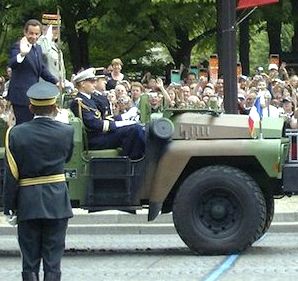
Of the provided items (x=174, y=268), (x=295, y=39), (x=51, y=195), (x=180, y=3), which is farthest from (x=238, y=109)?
(x=295, y=39)

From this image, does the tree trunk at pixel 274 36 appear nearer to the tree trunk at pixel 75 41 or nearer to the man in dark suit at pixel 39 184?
the tree trunk at pixel 75 41

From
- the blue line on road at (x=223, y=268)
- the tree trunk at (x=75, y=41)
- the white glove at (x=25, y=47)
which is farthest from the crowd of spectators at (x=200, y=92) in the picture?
the tree trunk at (x=75, y=41)

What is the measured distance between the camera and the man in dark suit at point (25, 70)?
12695 mm

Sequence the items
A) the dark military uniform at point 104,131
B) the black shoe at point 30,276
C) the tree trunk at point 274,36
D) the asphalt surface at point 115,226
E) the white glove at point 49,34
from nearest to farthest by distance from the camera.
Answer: the black shoe at point 30,276
the dark military uniform at point 104,131
the white glove at point 49,34
the asphalt surface at point 115,226
the tree trunk at point 274,36

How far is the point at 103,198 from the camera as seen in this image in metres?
12.6

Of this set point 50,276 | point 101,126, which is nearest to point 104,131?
point 101,126

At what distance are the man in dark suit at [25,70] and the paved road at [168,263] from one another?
5.41 feet

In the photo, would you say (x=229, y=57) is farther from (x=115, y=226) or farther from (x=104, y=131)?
(x=104, y=131)

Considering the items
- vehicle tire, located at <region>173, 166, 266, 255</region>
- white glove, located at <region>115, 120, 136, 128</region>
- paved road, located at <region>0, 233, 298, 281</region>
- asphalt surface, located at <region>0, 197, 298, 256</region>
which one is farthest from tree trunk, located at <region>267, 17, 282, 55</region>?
vehicle tire, located at <region>173, 166, 266, 255</region>

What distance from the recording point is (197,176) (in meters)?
12.5

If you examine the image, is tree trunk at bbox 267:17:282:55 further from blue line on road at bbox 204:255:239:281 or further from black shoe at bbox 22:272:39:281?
black shoe at bbox 22:272:39:281

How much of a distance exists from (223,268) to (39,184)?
313cm

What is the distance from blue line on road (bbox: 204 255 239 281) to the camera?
35.7ft

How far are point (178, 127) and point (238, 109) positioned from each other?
5805 millimetres
